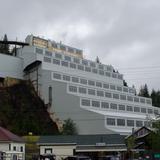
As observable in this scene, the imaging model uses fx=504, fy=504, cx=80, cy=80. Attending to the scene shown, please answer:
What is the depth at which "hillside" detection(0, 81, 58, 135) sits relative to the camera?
126625 millimetres

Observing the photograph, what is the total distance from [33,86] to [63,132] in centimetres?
2554

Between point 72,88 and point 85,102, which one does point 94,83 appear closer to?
point 72,88

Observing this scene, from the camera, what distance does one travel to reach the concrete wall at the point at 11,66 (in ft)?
468

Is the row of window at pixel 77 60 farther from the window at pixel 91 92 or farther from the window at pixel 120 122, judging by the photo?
the window at pixel 120 122

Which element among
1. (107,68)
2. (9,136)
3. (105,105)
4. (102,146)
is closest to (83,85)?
(105,105)

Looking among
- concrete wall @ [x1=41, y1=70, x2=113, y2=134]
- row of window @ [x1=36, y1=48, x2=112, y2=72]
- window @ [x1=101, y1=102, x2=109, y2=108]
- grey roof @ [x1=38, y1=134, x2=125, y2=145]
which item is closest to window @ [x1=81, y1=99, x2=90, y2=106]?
concrete wall @ [x1=41, y1=70, x2=113, y2=134]

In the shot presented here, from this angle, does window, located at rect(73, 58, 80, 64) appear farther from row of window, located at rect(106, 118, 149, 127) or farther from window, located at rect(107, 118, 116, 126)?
window, located at rect(107, 118, 116, 126)

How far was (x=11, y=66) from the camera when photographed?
477 ft

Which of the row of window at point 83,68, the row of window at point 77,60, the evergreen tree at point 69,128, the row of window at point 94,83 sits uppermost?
the row of window at point 77,60

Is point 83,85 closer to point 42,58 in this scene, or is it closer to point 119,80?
point 42,58

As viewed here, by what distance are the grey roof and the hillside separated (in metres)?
25.8

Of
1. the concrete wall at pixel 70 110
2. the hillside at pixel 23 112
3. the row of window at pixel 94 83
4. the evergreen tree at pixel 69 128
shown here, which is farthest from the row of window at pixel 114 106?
the hillside at pixel 23 112

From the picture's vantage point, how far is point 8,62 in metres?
144

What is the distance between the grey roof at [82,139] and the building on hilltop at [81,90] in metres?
19.2
